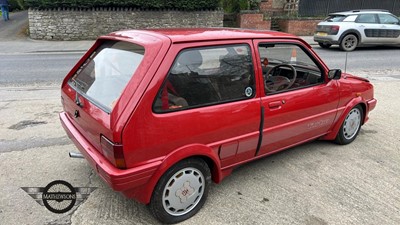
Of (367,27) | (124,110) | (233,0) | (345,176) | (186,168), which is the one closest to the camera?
(124,110)

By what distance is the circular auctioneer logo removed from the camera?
274 centimetres

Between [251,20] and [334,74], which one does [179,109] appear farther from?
[251,20]

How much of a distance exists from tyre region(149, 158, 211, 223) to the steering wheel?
107cm

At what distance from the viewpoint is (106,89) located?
2.57 metres

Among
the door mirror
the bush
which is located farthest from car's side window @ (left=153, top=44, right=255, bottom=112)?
the bush

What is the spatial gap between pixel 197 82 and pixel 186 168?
0.73 metres

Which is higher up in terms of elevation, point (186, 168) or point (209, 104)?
point (209, 104)

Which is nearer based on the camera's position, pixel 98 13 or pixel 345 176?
pixel 345 176

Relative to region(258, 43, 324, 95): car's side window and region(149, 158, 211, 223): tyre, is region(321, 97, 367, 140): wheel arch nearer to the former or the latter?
region(258, 43, 324, 95): car's side window

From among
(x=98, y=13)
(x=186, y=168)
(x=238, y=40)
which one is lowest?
(x=186, y=168)

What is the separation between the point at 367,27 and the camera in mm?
12867

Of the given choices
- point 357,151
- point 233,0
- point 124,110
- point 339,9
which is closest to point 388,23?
point 339,9

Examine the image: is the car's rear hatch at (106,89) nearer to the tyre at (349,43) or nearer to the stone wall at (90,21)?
the tyre at (349,43)

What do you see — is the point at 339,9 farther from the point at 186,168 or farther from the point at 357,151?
the point at 186,168
